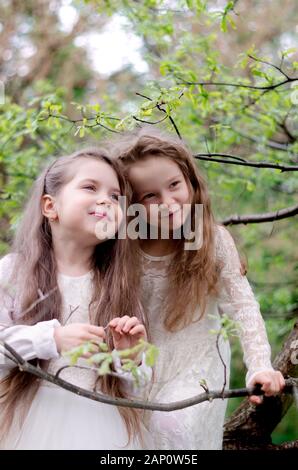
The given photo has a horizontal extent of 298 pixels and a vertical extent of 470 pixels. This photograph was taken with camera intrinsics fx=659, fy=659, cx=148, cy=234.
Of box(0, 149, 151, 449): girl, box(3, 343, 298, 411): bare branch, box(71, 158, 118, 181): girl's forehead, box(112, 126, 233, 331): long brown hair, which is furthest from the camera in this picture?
box(112, 126, 233, 331): long brown hair

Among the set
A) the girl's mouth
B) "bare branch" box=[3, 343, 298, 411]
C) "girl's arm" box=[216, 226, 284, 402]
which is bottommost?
"bare branch" box=[3, 343, 298, 411]

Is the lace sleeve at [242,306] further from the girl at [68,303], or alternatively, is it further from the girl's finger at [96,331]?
the girl's finger at [96,331]

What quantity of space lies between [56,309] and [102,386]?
257 millimetres

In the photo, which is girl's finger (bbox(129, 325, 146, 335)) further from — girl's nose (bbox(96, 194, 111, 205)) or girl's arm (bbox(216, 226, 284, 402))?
girl's nose (bbox(96, 194, 111, 205))

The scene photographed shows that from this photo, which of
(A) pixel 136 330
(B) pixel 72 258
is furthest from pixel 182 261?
(A) pixel 136 330

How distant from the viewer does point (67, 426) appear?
174 centimetres

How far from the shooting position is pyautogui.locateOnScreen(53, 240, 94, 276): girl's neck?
1.98m

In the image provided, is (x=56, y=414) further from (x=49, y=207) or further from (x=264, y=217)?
(x=264, y=217)

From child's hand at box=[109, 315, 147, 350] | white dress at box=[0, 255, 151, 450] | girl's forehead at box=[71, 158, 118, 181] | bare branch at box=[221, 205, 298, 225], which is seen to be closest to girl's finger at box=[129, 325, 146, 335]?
child's hand at box=[109, 315, 147, 350]

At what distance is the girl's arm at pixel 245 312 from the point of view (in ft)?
5.62

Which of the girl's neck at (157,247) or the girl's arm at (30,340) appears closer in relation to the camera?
the girl's arm at (30,340)

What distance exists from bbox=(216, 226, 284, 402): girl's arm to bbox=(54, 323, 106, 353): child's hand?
1.39 ft

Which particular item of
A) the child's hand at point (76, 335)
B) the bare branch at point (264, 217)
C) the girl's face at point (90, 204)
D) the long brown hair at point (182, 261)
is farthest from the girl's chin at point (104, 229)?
the bare branch at point (264, 217)
